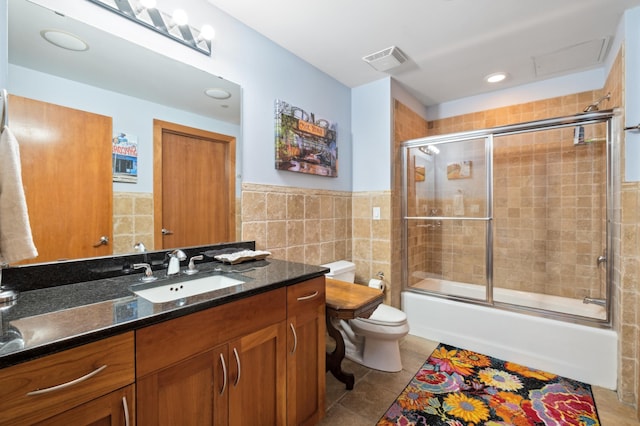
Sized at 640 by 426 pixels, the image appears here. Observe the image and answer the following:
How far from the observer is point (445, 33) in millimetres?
1993

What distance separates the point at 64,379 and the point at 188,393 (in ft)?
1.24

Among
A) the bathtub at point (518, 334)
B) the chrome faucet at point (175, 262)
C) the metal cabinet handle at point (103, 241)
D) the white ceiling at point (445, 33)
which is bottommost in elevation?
the bathtub at point (518, 334)

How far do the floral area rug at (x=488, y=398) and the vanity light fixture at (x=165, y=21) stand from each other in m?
2.38

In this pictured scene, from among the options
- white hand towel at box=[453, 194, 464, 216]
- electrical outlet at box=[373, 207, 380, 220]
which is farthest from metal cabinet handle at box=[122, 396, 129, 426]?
white hand towel at box=[453, 194, 464, 216]

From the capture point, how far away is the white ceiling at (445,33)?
1.72 m

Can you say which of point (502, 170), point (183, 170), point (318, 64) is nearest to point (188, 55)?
point (183, 170)

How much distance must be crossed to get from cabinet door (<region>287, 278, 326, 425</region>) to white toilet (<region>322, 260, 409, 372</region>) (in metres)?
0.62

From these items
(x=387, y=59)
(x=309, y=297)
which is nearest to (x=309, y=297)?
(x=309, y=297)

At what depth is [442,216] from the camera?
3.01 metres

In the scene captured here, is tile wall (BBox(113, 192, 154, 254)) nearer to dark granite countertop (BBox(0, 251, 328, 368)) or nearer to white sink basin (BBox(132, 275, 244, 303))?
dark granite countertop (BBox(0, 251, 328, 368))

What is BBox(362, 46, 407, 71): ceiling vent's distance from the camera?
2.19 meters

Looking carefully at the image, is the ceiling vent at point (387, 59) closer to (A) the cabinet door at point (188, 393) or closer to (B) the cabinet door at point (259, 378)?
(B) the cabinet door at point (259, 378)

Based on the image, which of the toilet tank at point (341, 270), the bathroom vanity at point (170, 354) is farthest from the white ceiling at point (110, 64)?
the toilet tank at point (341, 270)

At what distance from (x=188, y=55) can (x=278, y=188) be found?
0.97m
